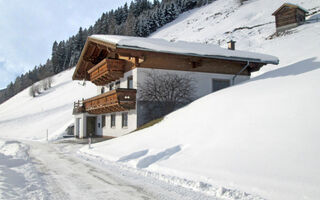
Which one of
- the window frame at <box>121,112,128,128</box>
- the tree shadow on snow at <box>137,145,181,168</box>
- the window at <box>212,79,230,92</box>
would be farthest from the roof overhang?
the tree shadow on snow at <box>137,145,181,168</box>

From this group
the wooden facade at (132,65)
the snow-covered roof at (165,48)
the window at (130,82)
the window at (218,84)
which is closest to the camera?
the snow-covered roof at (165,48)

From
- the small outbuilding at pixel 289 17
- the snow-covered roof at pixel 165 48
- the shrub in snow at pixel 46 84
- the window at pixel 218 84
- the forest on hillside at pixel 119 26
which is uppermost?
the forest on hillside at pixel 119 26

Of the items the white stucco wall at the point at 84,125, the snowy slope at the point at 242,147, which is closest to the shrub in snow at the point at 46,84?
the white stucco wall at the point at 84,125

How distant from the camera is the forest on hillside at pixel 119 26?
8544cm

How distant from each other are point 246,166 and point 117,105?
13357mm

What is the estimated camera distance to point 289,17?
4066 centimetres

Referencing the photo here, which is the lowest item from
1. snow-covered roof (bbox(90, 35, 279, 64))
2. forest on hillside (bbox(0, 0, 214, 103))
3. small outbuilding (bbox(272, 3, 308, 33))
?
snow-covered roof (bbox(90, 35, 279, 64))

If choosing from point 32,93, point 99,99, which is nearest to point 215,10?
point 32,93

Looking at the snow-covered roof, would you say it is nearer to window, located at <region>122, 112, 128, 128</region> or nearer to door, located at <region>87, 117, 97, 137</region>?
window, located at <region>122, 112, 128, 128</region>

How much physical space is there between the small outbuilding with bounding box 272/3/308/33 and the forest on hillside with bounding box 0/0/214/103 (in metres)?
48.3

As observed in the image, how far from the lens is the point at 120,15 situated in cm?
10525

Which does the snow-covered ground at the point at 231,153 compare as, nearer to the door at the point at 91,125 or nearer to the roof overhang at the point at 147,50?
the roof overhang at the point at 147,50

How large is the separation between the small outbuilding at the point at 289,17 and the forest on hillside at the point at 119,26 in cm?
4833

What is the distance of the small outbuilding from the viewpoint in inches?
1576
